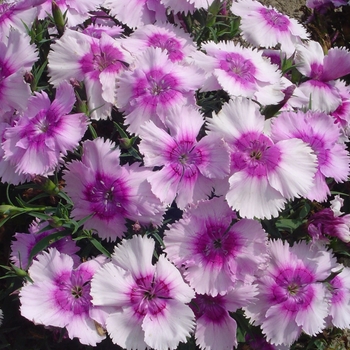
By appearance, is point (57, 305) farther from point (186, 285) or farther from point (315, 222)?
point (315, 222)

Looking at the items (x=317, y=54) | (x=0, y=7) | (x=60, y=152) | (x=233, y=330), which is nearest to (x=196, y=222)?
(x=233, y=330)

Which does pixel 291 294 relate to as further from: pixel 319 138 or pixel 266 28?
pixel 266 28

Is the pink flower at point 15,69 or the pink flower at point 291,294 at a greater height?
the pink flower at point 15,69

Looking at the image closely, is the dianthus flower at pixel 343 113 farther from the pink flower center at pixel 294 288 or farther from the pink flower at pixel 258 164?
the pink flower center at pixel 294 288

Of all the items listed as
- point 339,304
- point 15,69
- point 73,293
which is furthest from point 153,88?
point 339,304

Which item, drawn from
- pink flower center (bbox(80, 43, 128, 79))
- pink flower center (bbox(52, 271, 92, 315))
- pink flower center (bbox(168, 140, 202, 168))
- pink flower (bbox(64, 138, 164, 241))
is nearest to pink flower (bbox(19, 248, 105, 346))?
pink flower center (bbox(52, 271, 92, 315))

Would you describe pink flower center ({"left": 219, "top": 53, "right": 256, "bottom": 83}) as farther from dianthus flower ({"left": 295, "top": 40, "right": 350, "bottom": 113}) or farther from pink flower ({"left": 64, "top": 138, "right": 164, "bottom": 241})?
pink flower ({"left": 64, "top": 138, "right": 164, "bottom": 241})

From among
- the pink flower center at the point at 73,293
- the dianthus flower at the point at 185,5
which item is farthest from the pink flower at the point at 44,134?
the dianthus flower at the point at 185,5
